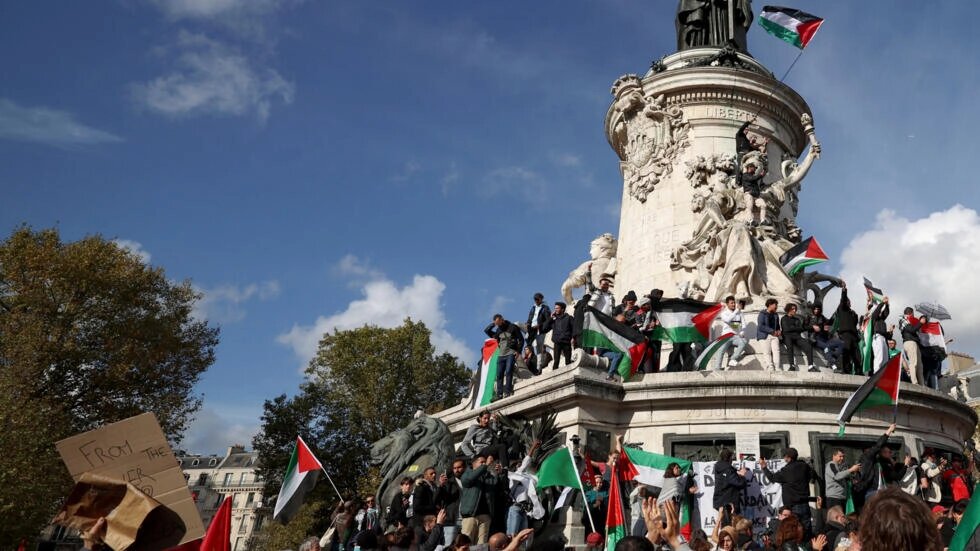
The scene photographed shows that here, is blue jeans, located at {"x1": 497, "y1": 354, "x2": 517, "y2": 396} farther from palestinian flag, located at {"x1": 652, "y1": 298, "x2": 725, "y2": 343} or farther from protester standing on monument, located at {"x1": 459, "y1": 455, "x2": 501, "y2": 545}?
protester standing on monument, located at {"x1": 459, "y1": 455, "x2": 501, "y2": 545}

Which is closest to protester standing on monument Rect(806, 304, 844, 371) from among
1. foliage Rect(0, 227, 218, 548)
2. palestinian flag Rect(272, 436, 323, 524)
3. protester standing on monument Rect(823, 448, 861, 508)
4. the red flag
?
protester standing on monument Rect(823, 448, 861, 508)

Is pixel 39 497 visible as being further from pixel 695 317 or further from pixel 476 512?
pixel 695 317

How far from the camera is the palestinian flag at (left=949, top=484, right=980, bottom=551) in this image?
420 cm

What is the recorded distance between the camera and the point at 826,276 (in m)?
16.9

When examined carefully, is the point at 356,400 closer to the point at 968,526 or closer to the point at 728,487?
the point at 728,487

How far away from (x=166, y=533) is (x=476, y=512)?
14.4 feet

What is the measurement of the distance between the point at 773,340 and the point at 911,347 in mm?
3424

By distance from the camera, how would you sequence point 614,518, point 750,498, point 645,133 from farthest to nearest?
point 645,133
point 750,498
point 614,518

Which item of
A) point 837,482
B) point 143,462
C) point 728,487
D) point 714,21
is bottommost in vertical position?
point 143,462

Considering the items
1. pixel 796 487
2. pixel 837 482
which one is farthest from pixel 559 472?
pixel 837 482

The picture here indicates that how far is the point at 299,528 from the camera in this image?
35.3 m

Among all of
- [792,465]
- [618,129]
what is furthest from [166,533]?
[618,129]

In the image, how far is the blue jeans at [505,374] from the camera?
13.2 meters

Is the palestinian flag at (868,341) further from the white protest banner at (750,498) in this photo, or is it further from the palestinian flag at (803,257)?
the white protest banner at (750,498)
